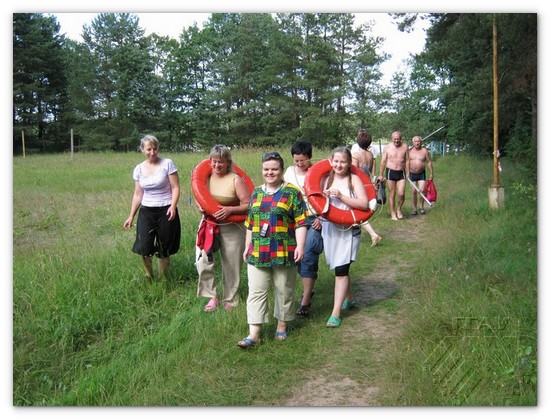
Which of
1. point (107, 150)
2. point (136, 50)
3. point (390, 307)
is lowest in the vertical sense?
point (390, 307)

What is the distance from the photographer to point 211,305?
14.0 feet

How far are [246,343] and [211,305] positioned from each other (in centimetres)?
90

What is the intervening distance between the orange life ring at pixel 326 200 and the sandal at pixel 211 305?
123 centimetres

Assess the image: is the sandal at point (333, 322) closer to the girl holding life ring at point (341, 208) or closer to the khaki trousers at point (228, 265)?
the girl holding life ring at point (341, 208)

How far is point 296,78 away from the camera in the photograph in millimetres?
4965

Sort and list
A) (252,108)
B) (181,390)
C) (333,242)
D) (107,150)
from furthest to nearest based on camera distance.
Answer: (252,108) < (107,150) < (333,242) < (181,390)

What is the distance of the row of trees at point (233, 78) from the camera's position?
387 cm

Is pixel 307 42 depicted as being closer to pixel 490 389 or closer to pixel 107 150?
pixel 107 150

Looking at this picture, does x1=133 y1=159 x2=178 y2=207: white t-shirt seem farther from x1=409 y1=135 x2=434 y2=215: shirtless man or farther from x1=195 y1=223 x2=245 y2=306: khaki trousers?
x1=409 y1=135 x2=434 y2=215: shirtless man

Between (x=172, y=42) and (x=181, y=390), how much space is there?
9.08 feet

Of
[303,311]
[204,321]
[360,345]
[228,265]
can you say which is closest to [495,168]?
[303,311]

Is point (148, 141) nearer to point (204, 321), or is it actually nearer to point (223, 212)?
point (223, 212)

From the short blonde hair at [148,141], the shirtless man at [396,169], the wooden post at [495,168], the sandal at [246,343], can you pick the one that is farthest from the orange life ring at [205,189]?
the shirtless man at [396,169]

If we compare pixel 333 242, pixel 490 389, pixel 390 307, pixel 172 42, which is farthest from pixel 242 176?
pixel 490 389
